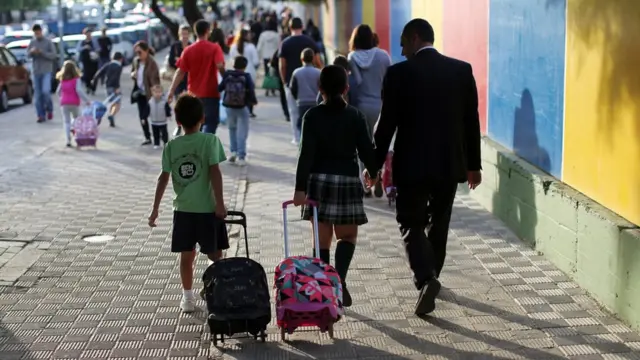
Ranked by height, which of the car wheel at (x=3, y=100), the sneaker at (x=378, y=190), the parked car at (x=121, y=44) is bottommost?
the parked car at (x=121, y=44)

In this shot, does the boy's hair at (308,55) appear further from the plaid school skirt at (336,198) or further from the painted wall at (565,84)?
the plaid school skirt at (336,198)

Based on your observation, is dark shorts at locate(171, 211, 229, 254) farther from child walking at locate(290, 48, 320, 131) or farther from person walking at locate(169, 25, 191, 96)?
person walking at locate(169, 25, 191, 96)

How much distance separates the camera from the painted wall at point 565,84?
6.53m

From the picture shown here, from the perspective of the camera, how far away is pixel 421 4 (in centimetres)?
1452

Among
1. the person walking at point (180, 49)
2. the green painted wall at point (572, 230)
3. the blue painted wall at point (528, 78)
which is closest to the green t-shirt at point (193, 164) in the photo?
the green painted wall at point (572, 230)

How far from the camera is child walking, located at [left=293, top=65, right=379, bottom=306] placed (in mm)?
6520

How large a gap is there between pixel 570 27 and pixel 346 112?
6.87 feet

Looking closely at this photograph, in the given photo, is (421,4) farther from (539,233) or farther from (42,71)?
(42,71)

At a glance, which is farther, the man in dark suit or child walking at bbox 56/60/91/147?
child walking at bbox 56/60/91/147

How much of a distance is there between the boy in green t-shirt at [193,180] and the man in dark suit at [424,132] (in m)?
1.03

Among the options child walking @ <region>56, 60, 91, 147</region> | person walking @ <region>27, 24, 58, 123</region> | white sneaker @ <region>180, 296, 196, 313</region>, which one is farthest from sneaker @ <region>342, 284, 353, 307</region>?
person walking @ <region>27, 24, 58, 123</region>

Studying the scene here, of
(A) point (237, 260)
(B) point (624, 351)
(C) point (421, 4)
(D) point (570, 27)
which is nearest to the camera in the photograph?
(B) point (624, 351)

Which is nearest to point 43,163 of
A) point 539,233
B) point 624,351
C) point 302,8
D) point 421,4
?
point 421,4

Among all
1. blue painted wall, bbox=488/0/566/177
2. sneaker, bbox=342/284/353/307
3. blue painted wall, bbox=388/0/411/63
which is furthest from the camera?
blue painted wall, bbox=388/0/411/63
